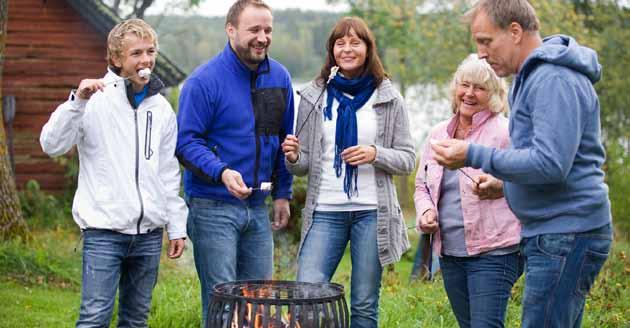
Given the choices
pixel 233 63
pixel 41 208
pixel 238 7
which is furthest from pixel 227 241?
pixel 41 208

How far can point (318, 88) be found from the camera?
4.21 m

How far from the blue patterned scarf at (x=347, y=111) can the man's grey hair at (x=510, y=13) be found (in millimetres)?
1162

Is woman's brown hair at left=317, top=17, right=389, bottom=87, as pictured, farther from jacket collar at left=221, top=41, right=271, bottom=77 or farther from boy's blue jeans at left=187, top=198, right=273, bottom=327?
boy's blue jeans at left=187, top=198, right=273, bottom=327

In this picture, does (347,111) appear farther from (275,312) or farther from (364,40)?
(275,312)

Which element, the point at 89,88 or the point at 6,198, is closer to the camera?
the point at 89,88

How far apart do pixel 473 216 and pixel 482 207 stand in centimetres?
5

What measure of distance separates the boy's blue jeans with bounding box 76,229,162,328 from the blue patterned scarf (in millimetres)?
890

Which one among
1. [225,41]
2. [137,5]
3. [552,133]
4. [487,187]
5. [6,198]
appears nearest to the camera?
[552,133]

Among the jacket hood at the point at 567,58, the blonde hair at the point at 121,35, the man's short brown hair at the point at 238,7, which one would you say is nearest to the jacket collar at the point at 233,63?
the man's short brown hair at the point at 238,7

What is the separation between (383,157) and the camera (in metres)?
4.04

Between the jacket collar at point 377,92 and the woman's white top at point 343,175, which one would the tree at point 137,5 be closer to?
the jacket collar at point 377,92

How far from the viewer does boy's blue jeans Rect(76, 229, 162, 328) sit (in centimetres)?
378

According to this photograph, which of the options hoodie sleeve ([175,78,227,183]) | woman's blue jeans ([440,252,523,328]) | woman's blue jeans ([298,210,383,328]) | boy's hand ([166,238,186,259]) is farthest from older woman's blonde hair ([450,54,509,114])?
boy's hand ([166,238,186,259])

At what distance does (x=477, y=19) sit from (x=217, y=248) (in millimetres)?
1637
